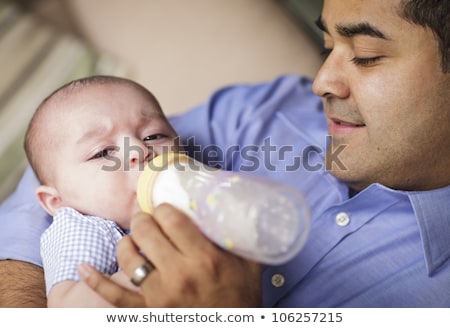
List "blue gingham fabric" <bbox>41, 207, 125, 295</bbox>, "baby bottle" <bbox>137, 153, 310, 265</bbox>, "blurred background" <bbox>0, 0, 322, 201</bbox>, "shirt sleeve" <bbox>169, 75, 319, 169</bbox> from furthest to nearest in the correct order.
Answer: "blurred background" <bbox>0, 0, 322, 201</bbox> → "shirt sleeve" <bbox>169, 75, 319, 169</bbox> → "blue gingham fabric" <bbox>41, 207, 125, 295</bbox> → "baby bottle" <bbox>137, 153, 310, 265</bbox>

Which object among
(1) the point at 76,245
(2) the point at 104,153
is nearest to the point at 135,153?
(2) the point at 104,153

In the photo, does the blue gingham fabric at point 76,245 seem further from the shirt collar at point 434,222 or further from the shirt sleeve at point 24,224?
the shirt collar at point 434,222

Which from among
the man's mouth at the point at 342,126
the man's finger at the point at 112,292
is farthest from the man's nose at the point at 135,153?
the man's mouth at the point at 342,126

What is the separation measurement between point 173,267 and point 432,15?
1.98 feet

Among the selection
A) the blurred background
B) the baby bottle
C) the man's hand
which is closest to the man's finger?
the man's hand

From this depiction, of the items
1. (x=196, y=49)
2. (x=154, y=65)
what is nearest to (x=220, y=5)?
(x=196, y=49)

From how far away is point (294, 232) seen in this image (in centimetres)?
76

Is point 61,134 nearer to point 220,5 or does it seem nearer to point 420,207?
point 420,207

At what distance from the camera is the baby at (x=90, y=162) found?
879 millimetres

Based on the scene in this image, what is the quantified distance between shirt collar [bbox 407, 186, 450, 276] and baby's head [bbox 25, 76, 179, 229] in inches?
18.3

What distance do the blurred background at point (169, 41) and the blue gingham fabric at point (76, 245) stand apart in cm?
63

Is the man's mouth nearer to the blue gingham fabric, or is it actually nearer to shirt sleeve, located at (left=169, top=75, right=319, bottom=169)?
shirt sleeve, located at (left=169, top=75, right=319, bottom=169)

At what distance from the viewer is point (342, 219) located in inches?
40.9

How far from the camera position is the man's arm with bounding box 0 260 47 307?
3.08 feet
